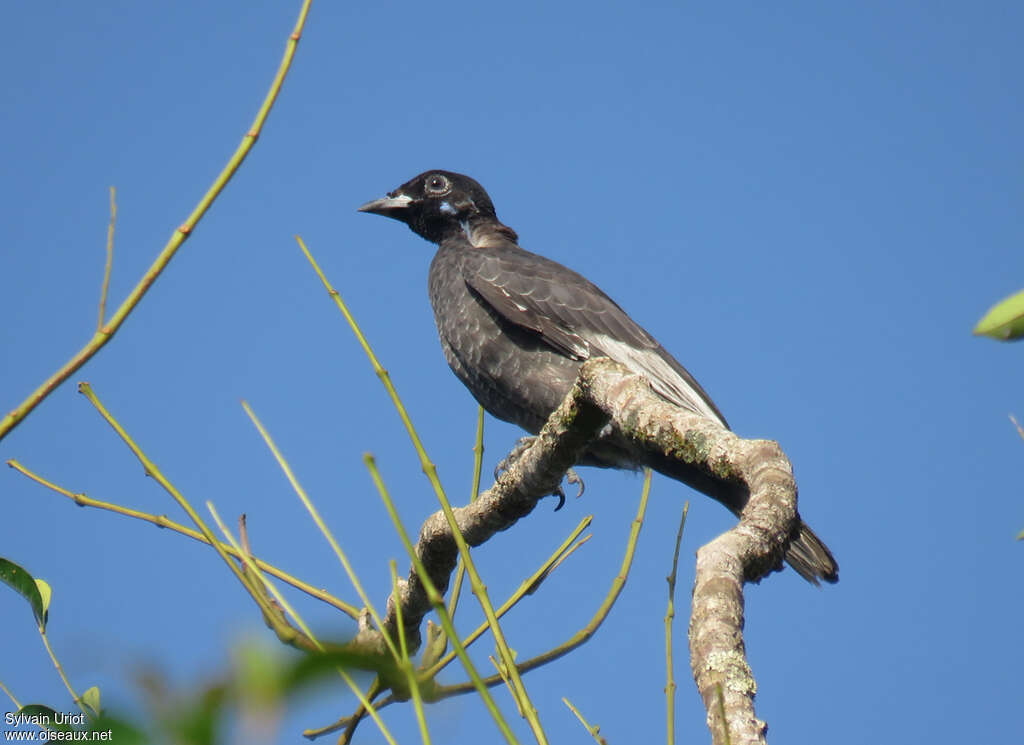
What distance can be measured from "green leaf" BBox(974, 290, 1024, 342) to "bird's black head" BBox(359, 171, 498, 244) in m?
7.67

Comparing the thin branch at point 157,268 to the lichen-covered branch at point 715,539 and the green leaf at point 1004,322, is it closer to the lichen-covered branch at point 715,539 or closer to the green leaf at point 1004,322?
the lichen-covered branch at point 715,539

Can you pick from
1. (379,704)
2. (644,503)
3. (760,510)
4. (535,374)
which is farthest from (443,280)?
(760,510)

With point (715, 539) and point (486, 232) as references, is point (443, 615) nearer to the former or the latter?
point (715, 539)

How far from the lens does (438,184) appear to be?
8727 millimetres

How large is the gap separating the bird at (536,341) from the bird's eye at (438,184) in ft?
3.46

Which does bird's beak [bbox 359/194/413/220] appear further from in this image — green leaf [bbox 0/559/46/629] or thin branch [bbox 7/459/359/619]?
green leaf [bbox 0/559/46/629]

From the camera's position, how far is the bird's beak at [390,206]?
870 centimetres

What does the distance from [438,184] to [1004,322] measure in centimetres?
798

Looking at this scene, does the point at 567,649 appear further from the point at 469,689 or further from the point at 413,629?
the point at 413,629

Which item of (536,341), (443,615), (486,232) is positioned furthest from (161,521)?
(486,232)

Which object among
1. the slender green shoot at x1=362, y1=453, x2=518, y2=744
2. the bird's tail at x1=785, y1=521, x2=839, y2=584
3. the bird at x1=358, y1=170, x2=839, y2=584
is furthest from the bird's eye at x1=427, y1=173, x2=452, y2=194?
the slender green shoot at x1=362, y1=453, x2=518, y2=744

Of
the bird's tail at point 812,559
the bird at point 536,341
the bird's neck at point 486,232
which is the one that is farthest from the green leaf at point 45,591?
the bird's neck at point 486,232

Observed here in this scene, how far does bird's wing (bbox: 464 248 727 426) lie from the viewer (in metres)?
6.54

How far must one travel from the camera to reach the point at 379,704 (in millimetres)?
3600
